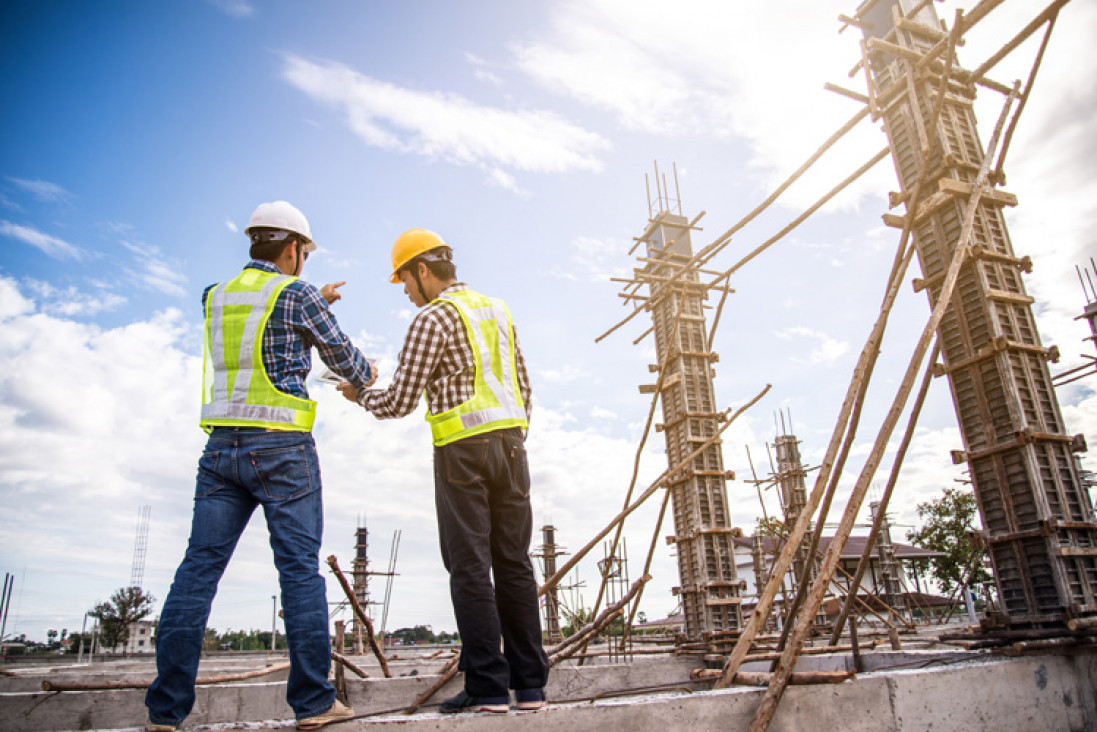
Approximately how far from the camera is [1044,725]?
3936 millimetres

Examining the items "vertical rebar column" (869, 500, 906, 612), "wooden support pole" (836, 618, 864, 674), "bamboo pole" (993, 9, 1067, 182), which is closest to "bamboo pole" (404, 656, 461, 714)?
"wooden support pole" (836, 618, 864, 674)

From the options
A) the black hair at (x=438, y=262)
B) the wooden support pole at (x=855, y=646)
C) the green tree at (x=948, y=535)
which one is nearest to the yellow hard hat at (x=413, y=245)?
the black hair at (x=438, y=262)

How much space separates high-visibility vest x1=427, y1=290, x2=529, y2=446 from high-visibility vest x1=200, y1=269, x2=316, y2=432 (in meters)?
0.66

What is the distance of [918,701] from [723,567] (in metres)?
7.82

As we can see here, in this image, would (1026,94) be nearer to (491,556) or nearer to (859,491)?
(859,491)

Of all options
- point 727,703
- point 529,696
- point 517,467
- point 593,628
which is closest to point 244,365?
point 517,467

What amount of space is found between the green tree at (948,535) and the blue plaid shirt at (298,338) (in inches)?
1939

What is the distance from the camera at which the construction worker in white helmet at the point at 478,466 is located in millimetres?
3068

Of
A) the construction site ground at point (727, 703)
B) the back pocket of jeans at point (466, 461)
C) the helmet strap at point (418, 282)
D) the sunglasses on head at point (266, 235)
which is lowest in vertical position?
the construction site ground at point (727, 703)

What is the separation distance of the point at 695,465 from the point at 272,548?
933 cm

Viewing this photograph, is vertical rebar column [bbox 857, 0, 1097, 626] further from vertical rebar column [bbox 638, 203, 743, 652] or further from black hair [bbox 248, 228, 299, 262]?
vertical rebar column [bbox 638, 203, 743, 652]

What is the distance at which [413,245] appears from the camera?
3.76 meters

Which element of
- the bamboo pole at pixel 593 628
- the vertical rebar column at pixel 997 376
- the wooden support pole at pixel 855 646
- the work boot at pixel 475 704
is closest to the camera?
the work boot at pixel 475 704

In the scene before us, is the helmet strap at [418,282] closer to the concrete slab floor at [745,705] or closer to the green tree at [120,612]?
the concrete slab floor at [745,705]
